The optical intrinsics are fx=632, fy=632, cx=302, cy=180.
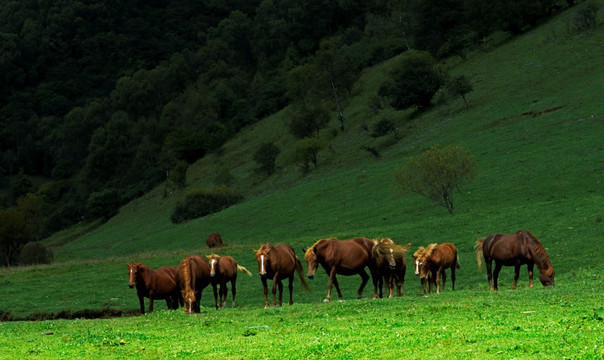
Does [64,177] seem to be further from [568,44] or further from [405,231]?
[405,231]

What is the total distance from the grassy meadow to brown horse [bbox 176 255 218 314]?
96 cm

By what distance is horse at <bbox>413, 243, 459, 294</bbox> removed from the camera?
26688 millimetres

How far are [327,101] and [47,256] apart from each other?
63.0 m

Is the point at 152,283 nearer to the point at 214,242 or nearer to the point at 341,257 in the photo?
the point at 341,257

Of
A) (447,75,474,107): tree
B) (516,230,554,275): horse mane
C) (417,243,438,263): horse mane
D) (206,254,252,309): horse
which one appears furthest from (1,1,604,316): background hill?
(206,254,252,309): horse

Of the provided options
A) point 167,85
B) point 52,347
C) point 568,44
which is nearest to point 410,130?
point 568,44

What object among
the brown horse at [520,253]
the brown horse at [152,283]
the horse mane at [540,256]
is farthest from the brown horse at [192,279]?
the horse mane at [540,256]

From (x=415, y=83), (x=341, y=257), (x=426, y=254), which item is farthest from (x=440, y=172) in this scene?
(x=415, y=83)

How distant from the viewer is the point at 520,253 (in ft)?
86.9

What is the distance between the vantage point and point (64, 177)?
178375 mm

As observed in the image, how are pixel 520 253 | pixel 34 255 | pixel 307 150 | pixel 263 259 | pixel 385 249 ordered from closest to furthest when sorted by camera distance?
pixel 263 259, pixel 520 253, pixel 385 249, pixel 34 255, pixel 307 150

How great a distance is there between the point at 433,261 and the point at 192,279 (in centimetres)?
1050

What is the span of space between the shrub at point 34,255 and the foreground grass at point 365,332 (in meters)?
49.7

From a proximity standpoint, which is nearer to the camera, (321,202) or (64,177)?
(321,202)
